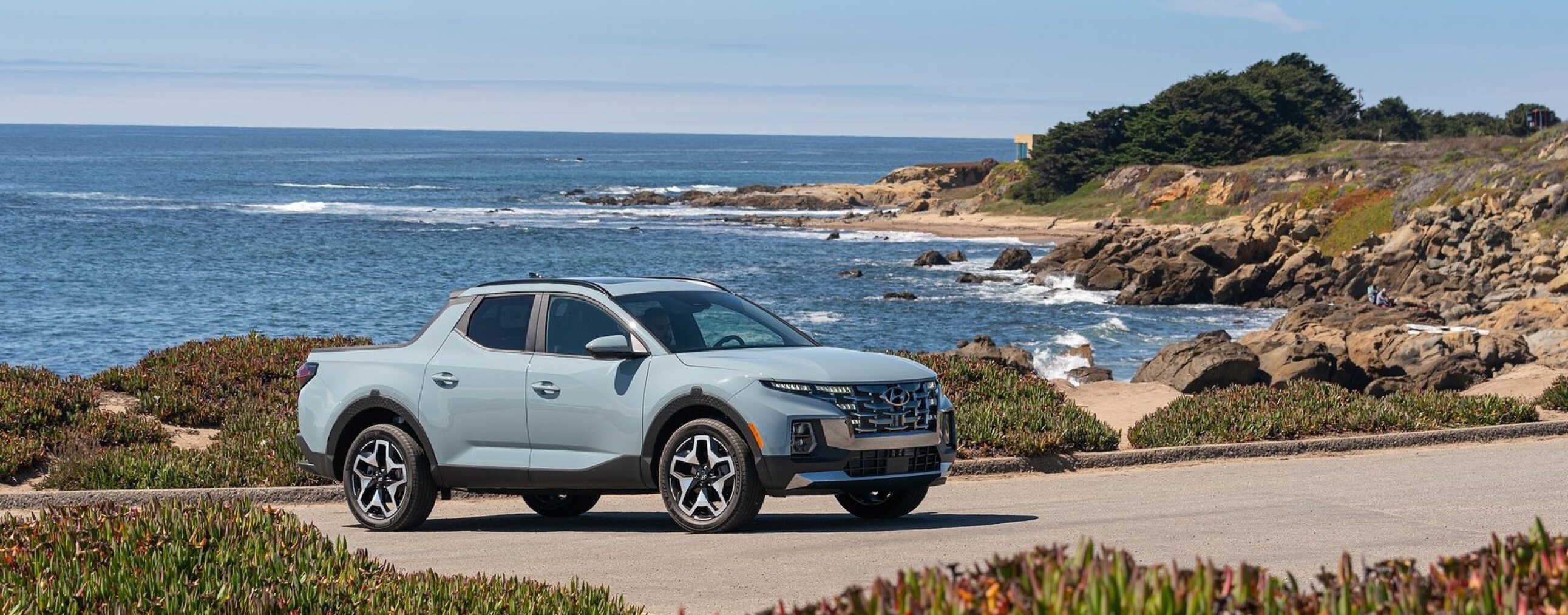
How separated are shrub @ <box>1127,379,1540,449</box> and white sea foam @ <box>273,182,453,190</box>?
451 feet

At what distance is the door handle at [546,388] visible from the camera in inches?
394

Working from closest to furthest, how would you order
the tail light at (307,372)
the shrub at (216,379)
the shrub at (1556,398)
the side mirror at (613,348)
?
the side mirror at (613,348) → the tail light at (307,372) → the shrub at (216,379) → the shrub at (1556,398)

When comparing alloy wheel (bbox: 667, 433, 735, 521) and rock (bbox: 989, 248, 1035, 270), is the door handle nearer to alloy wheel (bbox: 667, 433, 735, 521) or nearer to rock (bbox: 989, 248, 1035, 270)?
alloy wheel (bbox: 667, 433, 735, 521)

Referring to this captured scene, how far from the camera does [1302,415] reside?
15.0m

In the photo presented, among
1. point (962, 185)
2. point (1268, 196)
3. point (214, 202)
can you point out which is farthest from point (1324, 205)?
point (214, 202)

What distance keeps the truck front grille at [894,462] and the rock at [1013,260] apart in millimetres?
59777

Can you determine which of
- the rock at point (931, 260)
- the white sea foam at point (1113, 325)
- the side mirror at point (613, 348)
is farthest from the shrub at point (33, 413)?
the rock at point (931, 260)

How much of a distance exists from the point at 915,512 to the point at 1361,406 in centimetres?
646

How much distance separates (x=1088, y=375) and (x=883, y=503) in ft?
74.4

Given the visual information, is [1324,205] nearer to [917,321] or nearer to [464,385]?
[917,321]

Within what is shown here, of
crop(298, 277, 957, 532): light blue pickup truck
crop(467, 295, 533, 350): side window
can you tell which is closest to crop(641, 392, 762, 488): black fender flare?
crop(298, 277, 957, 532): light blue pickup truck

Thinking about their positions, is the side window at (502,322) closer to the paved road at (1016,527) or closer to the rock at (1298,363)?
the paved road at (1016,527)

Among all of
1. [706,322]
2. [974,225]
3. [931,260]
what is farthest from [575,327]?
[974,225]

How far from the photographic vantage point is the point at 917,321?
5009 cm
